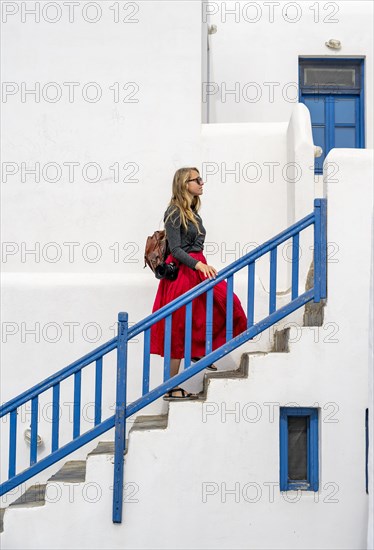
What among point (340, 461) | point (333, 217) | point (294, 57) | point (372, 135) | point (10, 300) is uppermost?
point (294, 57)

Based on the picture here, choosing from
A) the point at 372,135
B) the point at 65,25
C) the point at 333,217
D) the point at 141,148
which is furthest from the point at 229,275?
the point at 372,135

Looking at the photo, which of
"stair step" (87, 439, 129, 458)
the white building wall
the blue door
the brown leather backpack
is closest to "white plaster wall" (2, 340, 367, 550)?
"stair step" (87, 439, 129, 458)

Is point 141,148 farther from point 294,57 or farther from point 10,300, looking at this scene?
point 294,57

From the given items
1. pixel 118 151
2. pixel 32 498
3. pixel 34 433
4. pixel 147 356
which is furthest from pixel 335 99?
pixel 32 498

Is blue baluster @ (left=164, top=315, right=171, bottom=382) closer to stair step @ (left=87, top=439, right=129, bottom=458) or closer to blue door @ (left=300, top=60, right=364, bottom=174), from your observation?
stair step @ (left=87, top=439, right=129, bottom=458)

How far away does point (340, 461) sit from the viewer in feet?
21.4

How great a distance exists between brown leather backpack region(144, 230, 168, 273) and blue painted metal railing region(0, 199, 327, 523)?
0.65 metres

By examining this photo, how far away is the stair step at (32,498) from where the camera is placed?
657 centimetres

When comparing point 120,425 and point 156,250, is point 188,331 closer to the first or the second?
point 120,425

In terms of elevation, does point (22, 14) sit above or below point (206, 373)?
above

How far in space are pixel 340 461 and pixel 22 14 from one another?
477 cm

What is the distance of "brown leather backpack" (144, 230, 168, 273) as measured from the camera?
23.3 ft

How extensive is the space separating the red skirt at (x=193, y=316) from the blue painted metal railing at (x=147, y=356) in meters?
0.36

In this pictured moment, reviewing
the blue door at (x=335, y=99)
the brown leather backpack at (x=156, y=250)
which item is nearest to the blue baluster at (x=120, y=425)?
the brown leather backpack at (x=156, y=250)
